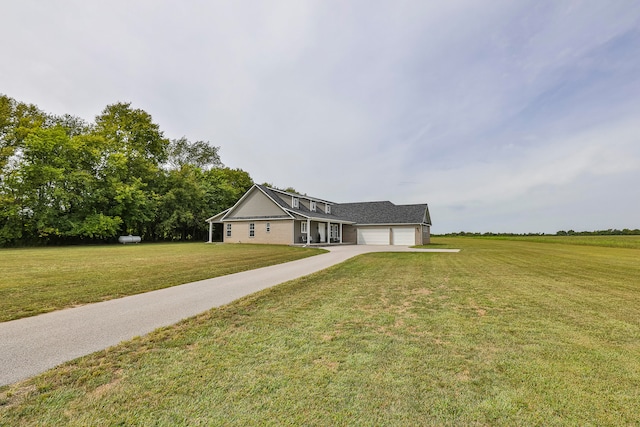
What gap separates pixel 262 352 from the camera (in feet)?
12.6

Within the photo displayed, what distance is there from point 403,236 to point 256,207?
16.0 meters

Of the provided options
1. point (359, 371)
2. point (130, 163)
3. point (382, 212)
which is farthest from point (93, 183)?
point (359, 371)

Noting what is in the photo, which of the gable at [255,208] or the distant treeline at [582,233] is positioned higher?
the gable at [255,208]

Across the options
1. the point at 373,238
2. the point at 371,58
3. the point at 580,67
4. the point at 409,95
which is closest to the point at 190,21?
the point at 371,58

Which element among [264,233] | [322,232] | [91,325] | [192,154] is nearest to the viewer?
[91,325]

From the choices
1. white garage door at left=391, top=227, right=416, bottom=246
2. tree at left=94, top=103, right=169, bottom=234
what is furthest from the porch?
tree at left=94, top=103, right=169, bottom=234

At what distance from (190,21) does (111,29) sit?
328 cm

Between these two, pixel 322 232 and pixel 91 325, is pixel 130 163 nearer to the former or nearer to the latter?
pixel 322 232

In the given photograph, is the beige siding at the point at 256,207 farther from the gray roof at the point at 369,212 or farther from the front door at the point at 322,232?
the front door at the point at 322,232

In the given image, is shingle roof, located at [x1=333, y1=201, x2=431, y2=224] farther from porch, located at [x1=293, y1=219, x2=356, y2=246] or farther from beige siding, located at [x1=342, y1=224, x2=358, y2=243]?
porch, located at [x1=293, y1=219, x2=356, y2=246]

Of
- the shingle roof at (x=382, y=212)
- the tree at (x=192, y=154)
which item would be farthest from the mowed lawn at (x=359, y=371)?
the tree at (x=192, y=154)

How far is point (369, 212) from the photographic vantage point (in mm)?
35719

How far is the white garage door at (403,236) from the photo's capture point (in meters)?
31.8

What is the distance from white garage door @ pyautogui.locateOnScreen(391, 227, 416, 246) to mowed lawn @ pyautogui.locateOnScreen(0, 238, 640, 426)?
1013 inches
